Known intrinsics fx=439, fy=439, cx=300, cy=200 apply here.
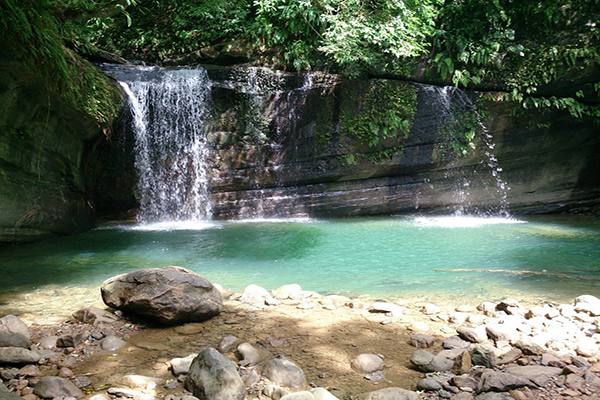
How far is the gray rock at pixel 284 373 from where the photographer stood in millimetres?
2791

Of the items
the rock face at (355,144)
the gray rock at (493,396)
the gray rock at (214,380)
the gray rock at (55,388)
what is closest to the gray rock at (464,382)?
the gray rock at (493,396)

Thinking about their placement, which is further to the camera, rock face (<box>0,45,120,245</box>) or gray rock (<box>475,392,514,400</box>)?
rock face (<box>0,45,120,245</box>)

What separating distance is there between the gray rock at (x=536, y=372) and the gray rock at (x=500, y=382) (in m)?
0.08

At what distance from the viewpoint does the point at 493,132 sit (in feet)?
36.2

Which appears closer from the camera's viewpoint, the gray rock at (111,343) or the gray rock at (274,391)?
the gray rock at (274,391)

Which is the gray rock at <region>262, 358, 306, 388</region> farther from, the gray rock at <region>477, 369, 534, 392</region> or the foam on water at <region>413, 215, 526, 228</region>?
the foam on water at <region>413, 215, 526, 228</region>

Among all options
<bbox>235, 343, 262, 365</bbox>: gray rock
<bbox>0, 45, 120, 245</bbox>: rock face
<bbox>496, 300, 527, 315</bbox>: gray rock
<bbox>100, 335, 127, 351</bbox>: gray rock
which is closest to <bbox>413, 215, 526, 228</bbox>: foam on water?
<bbox>496, 300, 527, 315</bbox>: gray rock

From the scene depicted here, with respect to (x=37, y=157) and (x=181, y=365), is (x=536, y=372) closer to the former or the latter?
(x=181, y=365)

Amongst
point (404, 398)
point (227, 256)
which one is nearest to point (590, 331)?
point (404, 398)

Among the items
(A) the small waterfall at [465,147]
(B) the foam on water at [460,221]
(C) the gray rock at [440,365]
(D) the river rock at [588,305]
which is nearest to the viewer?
(C) the gray rock at [440,365]

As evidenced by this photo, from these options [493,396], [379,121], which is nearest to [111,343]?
[493,396]

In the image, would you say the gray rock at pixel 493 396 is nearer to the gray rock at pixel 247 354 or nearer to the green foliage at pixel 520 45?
the gray rock at pixel 247 354

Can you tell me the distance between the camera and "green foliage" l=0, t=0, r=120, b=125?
17.5 feet

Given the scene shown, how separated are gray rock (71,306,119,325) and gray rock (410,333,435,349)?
2.55 meters
